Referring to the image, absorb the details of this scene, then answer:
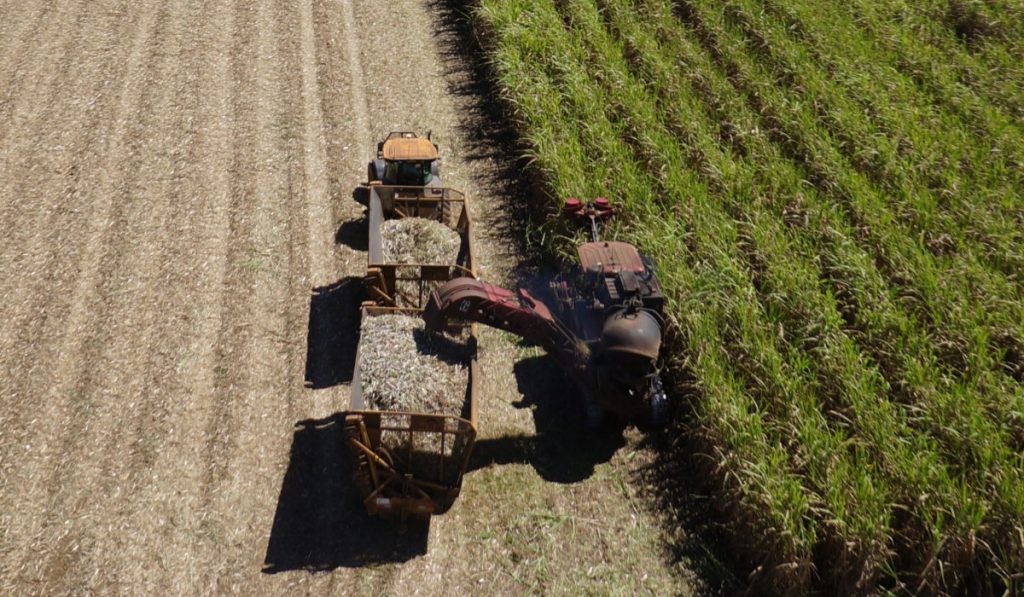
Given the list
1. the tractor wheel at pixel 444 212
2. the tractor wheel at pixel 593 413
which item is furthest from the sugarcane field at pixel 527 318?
the tractor wheel at pixel 444 212

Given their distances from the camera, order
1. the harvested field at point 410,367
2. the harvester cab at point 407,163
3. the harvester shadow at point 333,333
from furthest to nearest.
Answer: the harvester cab at point 407,163
the harvester shadow at point 333,333
the harvested field at point 410,367

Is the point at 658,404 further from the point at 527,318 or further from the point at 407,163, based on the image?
the point at 407,163

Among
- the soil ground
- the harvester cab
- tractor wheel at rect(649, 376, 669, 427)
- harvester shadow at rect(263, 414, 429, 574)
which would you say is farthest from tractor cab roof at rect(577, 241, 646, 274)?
harvester shadow at rect(263, 414, 429, 574)

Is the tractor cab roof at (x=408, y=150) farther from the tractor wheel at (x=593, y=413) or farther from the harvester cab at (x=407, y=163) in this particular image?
the tractor wheel at (x=593, y=413)

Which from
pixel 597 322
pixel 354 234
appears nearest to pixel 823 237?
pixel 597 322

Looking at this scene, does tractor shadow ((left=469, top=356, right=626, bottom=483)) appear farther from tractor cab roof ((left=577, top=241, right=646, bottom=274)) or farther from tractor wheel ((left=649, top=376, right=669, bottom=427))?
tractor cab roof ((left=577, top=241, right=646, bottom=274))

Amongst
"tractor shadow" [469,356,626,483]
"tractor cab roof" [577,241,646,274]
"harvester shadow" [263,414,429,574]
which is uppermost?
"tractor cab roof" [577,241,646,274]
